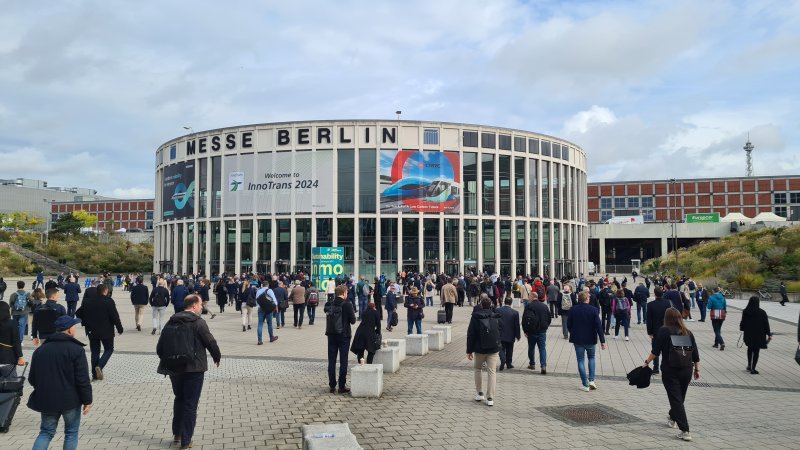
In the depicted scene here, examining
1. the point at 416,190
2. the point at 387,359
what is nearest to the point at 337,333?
the point at 387,359

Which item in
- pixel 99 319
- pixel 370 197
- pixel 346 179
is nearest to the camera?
pixel 99 319

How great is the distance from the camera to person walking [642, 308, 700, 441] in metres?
7.21

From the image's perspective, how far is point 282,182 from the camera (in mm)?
51438

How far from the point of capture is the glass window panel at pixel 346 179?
5072 centimetres

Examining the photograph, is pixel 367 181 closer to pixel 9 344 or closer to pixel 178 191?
pixel 178 191

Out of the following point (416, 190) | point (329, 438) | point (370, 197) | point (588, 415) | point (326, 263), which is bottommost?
point (588, 415)

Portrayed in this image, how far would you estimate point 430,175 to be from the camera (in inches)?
1994

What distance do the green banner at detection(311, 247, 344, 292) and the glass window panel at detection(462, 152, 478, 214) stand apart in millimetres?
26127

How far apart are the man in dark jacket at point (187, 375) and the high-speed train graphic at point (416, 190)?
43654 mm

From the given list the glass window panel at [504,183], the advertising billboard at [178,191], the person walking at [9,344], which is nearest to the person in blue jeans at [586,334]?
the person walking at [9,344]

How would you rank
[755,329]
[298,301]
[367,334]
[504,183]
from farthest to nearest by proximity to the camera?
[504,183] < [298,301] < [755,329] < [367,334]

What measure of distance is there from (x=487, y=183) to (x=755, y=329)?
42.1 metres

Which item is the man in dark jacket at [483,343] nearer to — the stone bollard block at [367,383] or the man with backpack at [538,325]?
the stone bollard block at [367,383]

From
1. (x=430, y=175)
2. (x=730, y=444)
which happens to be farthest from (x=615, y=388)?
(x=430, y=175)
